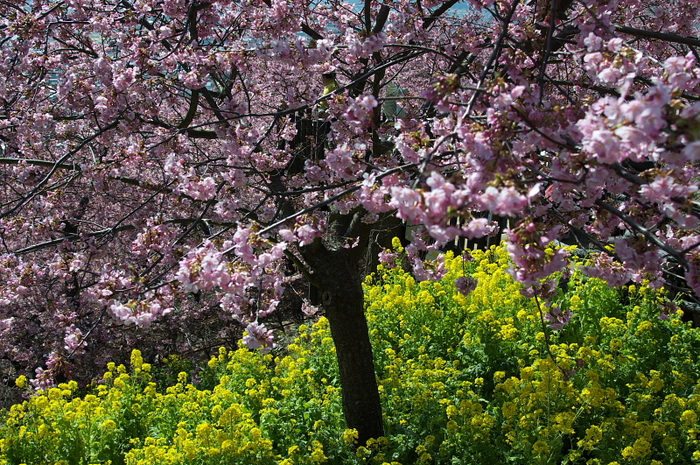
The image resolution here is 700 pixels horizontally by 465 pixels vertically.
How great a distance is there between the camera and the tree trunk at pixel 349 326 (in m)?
3.58

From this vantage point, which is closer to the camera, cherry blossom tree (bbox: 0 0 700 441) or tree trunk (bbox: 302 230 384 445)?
cherry blossom tree (bbox: 0 0 700 441)

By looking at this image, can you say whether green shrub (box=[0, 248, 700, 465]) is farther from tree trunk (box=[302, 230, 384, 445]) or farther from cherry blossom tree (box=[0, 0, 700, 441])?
cherry blossom tree (box=[0, 0, 700, 441])

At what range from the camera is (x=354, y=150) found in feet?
9.00

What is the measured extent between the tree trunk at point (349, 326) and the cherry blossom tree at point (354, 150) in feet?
0.04

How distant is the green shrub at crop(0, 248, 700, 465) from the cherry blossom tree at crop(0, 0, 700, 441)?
392 mm

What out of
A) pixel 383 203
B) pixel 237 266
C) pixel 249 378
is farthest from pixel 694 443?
pixel 249 378

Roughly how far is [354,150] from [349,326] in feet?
4.40

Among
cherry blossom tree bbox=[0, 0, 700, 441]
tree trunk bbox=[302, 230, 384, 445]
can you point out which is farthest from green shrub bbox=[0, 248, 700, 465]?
cherry blossom tree bbox=[0, 0, 700, 441]

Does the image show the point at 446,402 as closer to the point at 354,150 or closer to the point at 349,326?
the point at 349,326

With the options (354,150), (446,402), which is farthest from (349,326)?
(354,150)

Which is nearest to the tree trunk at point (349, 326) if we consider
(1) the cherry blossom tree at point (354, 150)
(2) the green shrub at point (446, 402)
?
(1) the cherry blossom tree at point (354, 150)

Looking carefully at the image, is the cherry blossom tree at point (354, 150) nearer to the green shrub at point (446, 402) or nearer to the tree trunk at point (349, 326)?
the tree trunk at point (349, 326)

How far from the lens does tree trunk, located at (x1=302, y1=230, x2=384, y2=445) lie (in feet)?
11.8

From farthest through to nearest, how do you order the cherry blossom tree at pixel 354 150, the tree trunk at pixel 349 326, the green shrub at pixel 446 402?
the tree trunk at pixel 349 326, the green shrub at pixel 446 402, the cherry blossom tree at pixel 354 150
